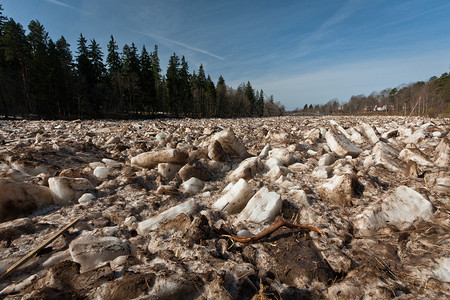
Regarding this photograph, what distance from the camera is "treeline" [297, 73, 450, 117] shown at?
32.5 m

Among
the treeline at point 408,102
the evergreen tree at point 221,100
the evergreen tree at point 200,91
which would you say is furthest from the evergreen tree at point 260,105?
the treeline at point 408,102

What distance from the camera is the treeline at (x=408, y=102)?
3247 centimetres

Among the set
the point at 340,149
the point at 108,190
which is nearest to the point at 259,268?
the point at 108,190

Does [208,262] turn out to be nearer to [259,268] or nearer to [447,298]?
[259,268]

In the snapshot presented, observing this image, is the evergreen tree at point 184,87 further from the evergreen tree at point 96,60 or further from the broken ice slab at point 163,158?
the broken ice slab at point 163,158

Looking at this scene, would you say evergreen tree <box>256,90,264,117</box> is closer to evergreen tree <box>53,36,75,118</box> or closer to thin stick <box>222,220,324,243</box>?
evergreen tree <box>53,36,75,118</box>

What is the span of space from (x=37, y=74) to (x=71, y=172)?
96.8 ft

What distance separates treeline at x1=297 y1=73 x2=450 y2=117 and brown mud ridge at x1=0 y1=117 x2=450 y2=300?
19.2m

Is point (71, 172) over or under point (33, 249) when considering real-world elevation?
over

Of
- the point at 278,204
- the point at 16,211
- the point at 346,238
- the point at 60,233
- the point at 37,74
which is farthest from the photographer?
the point at 37,74

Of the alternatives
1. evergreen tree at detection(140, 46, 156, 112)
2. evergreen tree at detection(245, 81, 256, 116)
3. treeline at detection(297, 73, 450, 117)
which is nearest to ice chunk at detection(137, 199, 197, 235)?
treeline at detection(297, 73, 450, 117)

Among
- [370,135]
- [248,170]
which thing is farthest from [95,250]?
[370,135]

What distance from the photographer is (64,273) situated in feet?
3.85

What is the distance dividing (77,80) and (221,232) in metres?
31.8
